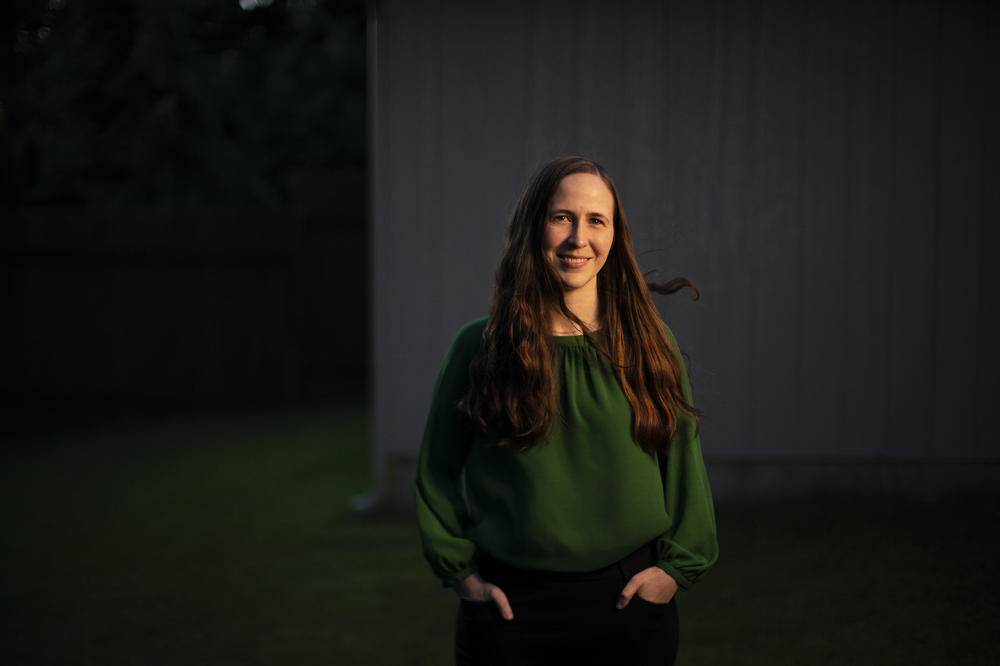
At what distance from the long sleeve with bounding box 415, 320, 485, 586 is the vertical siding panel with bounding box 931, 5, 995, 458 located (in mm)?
4064

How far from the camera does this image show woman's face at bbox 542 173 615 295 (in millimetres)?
2029

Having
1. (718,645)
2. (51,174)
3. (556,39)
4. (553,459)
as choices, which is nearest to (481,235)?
(556,39)

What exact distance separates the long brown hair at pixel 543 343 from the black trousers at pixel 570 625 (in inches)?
11.6

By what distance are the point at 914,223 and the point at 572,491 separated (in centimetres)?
412

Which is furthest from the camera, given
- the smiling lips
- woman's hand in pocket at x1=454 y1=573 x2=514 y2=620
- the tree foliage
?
the tree foliage

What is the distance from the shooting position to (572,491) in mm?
1956

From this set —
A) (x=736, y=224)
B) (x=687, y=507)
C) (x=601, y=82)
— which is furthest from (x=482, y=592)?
(x=601, y=82)

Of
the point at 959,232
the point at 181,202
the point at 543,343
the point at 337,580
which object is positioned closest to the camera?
the point at 543,343

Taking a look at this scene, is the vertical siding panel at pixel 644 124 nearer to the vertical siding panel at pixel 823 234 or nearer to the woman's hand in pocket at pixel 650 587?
the vertical siding panel at pixel 823 234

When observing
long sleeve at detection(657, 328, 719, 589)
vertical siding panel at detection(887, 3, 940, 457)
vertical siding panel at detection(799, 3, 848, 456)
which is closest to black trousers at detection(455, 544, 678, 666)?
long sleeve at detection(657, 328, 719, 589)

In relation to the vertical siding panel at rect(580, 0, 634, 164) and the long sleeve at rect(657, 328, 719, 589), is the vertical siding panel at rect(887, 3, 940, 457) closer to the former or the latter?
the vertical siding panel at rect(580, 0, 634, 164)

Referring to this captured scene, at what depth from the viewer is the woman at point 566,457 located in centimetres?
195

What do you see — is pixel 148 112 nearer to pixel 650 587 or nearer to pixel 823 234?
pixel 823 234

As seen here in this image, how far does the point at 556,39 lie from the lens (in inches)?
211
